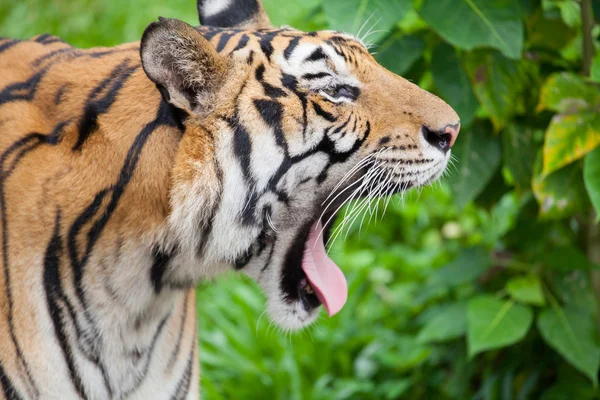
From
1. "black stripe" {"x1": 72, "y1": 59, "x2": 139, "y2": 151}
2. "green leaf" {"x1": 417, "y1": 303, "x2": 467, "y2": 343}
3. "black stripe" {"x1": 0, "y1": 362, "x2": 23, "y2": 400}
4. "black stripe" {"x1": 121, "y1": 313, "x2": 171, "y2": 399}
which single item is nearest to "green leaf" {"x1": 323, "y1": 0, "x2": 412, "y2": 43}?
"black stripe" {"x1": 72, "y1": 59, "x2": 139, "y2": 151}

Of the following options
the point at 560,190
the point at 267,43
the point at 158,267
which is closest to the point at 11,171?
the point at 158,267

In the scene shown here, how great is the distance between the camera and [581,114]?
2.92 metres

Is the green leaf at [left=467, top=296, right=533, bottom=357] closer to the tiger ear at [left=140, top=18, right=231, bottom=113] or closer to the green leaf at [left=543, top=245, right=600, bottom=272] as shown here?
the green leaf at [left=543, top=245, right=600, bottom=272]

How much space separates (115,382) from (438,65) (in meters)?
1.72

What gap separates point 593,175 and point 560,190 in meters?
0.37

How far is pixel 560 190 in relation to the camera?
3.11 metres

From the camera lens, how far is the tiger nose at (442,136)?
2270mm

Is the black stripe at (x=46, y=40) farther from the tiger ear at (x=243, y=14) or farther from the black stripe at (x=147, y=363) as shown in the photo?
the black stripe at (x=147, y=363)

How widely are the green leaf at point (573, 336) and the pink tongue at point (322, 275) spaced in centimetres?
126

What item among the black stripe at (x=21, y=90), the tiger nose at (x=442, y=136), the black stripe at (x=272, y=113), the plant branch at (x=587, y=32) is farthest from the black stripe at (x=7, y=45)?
the plant branch at (x=587, y=32)

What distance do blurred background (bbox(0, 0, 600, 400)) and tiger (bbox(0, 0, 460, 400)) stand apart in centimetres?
46

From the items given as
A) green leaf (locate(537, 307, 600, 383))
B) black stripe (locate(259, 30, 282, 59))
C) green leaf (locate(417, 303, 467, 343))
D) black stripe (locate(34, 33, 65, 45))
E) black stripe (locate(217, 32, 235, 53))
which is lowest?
green leaf (locate(417, 303, 467, 343))

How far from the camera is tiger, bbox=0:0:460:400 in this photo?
2.14m

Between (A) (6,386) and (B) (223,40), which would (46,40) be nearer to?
(B) (223,40)
